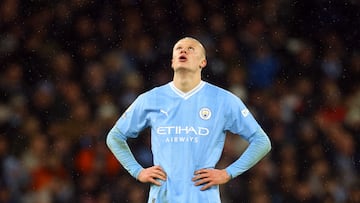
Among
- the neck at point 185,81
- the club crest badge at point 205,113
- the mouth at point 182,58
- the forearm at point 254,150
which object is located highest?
the mouth at point 182,58

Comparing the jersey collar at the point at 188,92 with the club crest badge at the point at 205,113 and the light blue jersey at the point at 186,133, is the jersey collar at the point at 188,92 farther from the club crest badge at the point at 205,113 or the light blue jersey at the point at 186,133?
the club crest badge at the point at 205,113

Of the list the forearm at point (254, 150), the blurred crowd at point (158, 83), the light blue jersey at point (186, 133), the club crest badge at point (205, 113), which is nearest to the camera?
the light blue jersey at point (186, 133)

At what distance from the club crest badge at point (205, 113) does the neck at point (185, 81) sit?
0.68 feet

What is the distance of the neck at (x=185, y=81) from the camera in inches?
279

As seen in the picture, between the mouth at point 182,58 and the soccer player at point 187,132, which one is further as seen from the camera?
the mouth at point 182,58

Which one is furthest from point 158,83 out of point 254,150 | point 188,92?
point 254,150

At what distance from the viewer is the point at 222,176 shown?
698cm

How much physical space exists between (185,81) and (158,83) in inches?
180

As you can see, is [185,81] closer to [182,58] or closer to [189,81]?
[189,81]

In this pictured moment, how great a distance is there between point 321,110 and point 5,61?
4.06 m

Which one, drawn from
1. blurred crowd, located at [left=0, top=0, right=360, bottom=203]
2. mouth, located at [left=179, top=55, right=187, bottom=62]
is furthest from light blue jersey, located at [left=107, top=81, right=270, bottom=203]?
blurred crowd, located at [left=0, top=0, right=360, bottom=203]

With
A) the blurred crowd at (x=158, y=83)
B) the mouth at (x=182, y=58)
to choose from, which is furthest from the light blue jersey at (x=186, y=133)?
the blurred crowd at (x=158, y=83)

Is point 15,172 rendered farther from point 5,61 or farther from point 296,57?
point 296,57

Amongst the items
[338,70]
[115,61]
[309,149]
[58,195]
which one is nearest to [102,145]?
[58,195]
